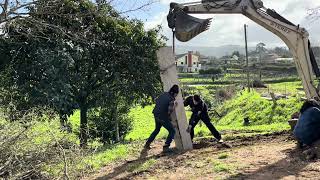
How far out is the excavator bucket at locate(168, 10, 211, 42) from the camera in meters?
11.2

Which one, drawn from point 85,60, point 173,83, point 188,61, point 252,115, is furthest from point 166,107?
point 188,61

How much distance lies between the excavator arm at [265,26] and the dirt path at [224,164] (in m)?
1.76

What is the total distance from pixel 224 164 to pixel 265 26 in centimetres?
404

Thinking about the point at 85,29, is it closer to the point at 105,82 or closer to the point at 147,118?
the point at 105,82

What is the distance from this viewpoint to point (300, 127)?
10023 mm

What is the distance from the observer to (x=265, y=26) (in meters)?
11.8

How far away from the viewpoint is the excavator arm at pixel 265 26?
37.1ft

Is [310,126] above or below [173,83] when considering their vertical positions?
below

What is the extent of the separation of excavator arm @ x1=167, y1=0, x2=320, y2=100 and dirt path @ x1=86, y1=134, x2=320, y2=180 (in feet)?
5.77

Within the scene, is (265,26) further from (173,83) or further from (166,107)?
(166,107)

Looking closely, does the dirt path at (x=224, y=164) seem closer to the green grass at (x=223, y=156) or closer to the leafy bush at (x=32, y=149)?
the green grass at (x=223, y=156)

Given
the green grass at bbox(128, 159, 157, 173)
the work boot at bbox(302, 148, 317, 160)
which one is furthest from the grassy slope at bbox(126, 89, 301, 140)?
the work boot at bbox(302, 148, 317, 160)

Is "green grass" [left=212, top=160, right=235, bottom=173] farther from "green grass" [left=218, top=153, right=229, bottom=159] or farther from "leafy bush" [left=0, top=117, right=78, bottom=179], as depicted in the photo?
"leafy bush" [left=0, top=117, right=78, bottom=179]

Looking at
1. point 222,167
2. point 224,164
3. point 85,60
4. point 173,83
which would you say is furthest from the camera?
point 85,60
